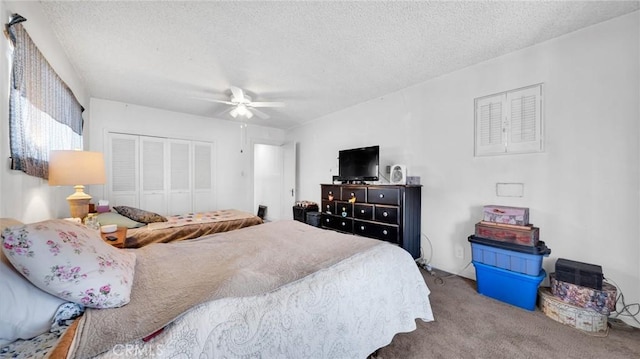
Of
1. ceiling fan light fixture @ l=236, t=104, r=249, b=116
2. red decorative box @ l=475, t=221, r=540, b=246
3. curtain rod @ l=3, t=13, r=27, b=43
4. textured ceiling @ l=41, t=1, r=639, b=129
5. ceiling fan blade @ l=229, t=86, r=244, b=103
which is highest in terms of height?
textured ceiling @ l=41, t=1, r=639, b=129

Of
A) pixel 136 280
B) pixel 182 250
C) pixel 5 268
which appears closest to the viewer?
pixel 5 268

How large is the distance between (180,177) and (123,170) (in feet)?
2.71

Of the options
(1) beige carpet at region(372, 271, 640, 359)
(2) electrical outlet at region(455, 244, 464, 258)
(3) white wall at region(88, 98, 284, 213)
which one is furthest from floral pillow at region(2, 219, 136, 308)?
(3) white wall at region(88, 98, 284, 213)

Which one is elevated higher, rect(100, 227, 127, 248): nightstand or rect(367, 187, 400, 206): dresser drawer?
rect(367, 187, 400, 206): dresser drawer

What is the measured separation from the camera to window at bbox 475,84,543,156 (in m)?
2.25

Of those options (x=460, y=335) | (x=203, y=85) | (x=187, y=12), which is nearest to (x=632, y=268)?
(x=460, y=335)

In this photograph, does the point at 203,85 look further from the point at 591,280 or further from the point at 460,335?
the point at 591,280

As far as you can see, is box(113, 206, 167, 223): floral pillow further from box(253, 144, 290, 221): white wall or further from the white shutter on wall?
box(253, 144, 290, 221): white wall

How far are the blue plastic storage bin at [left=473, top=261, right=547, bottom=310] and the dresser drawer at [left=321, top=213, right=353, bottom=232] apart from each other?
158cm

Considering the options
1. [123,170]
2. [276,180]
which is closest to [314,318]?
[123,170]

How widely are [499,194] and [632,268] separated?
1.02m

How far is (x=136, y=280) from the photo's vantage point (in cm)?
113

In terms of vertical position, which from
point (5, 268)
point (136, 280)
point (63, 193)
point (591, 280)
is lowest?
point (591, 280)

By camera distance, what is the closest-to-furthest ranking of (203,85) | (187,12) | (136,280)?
(136,280), (187,12), (203,85)
